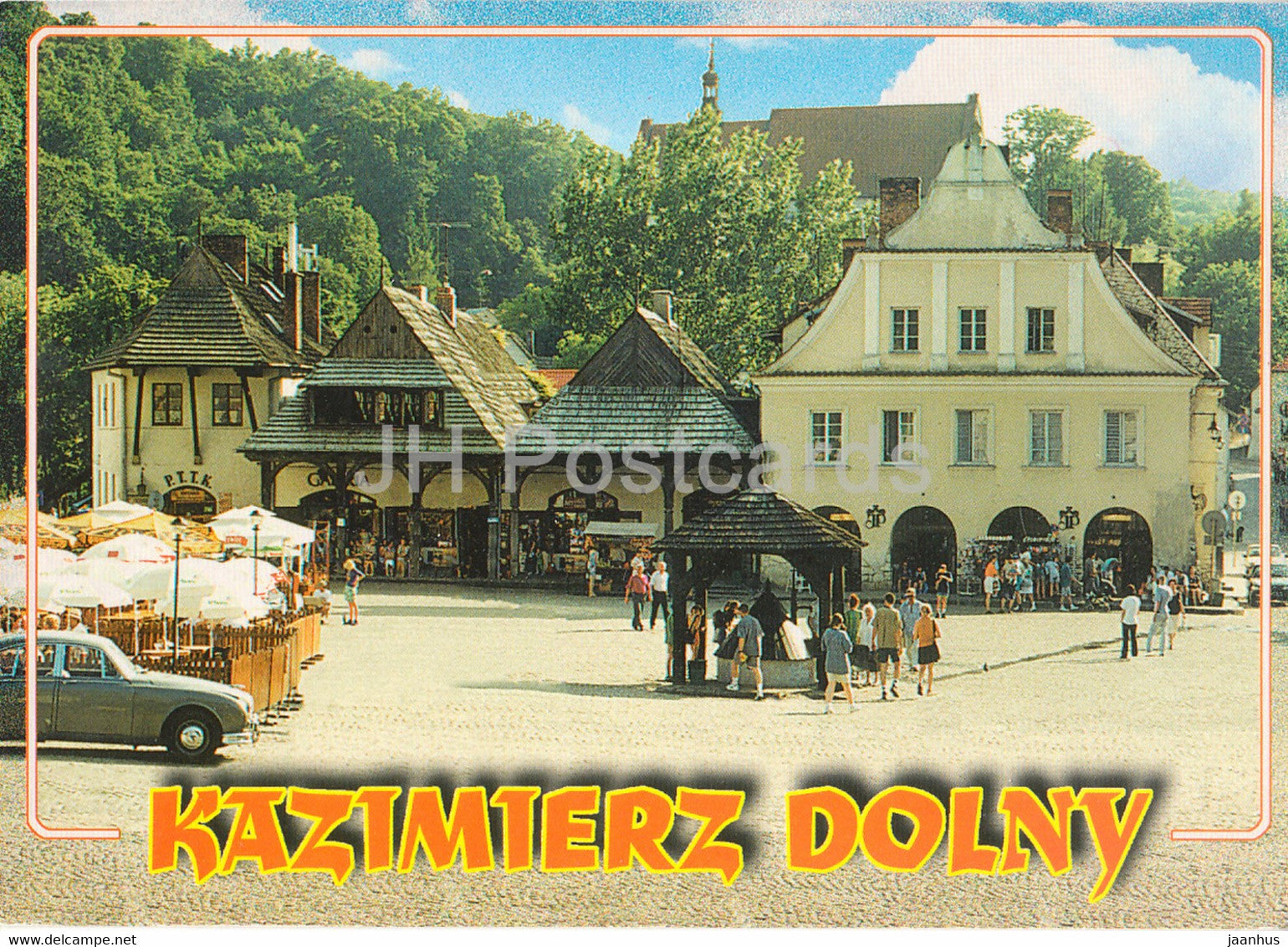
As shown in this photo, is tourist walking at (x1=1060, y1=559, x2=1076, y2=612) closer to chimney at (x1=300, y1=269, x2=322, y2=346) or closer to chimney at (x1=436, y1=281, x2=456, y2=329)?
chimney at (x1=436, y1=281, x2=456, y2=329)

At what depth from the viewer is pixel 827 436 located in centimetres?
1436

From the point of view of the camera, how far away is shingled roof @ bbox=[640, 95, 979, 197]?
11.5m

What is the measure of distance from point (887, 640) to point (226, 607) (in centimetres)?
523

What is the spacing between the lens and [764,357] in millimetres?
16422

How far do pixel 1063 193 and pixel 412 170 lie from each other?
473 cm

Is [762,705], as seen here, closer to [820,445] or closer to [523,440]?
[820,445]

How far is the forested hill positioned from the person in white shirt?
5071 mm

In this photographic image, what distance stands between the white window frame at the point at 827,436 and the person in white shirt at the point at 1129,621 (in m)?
2.90

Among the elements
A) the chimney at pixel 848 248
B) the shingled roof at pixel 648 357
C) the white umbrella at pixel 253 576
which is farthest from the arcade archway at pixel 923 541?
the white umbrella at pixel 253 576

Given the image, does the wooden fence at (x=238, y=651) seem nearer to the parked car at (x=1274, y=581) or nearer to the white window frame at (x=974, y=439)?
the white window frame at (x=974, y=439)

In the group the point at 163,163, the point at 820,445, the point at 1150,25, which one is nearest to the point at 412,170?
the point at 163,163

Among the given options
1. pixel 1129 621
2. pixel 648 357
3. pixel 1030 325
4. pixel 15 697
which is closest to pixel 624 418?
pixel 648 357

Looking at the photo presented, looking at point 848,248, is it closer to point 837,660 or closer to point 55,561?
point 837,660

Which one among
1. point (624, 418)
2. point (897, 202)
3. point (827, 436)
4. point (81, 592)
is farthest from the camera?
point (624, 418)
